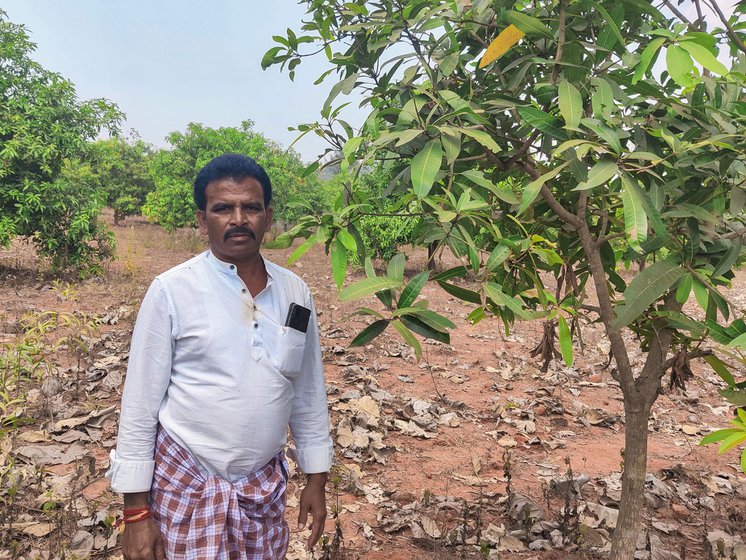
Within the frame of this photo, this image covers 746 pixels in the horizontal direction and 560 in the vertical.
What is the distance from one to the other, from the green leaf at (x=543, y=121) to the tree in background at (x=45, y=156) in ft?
29.1

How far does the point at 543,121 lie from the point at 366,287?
65 cm

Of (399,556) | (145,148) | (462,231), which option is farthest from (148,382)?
(145,148)

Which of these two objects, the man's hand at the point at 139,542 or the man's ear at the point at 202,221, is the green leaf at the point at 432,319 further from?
the man's hand at the point at 139,542

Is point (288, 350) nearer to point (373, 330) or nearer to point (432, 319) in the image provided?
point (373, 330)

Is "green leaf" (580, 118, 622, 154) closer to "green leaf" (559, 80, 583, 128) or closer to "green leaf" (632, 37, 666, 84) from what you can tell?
"green leaf" (559, 80, 583, 128)

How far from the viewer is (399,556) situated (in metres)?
2.79

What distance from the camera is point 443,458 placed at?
394 centimetres

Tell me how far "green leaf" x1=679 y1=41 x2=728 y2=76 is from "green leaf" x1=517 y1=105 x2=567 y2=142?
32 centimetres

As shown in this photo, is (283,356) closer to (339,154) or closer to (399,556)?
(339,154)

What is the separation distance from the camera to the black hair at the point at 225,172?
65.1 inches

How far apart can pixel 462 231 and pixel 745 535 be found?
2919mm

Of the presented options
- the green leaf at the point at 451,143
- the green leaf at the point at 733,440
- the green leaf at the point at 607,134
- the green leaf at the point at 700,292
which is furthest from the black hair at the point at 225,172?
the green leaf at the point at 733,440

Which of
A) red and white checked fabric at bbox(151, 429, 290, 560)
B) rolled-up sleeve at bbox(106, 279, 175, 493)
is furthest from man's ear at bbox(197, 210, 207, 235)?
red and white checked fabric at bbox(151, 429, 290, 560)

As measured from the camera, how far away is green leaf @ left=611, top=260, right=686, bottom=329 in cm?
148
